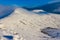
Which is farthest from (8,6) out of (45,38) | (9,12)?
(45,38)

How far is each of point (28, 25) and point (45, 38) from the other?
27 centimetres

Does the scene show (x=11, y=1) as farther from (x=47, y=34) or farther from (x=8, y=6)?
(x=47, y=34)

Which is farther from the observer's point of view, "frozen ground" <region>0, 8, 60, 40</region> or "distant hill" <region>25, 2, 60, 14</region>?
"distant hill" <region>25, 2, 60, 14</region>

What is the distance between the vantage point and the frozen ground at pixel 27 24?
65.5 inches

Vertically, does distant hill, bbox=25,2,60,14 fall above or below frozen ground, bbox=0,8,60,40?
above

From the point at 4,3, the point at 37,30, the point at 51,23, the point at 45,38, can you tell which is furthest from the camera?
the point at 4,3

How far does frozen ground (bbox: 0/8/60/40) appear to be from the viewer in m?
1.66

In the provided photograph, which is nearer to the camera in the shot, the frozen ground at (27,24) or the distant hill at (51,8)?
the frozen ground at (27,24)

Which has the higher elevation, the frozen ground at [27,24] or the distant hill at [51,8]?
the distant hill at [51,8]

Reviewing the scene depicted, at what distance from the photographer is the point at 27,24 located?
→ 5.98 ft

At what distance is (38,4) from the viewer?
6.90ft

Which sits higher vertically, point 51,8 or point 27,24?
point 51,8

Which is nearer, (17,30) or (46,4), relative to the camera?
(17,30)

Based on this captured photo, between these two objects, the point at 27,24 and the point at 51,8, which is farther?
the point at 51,8
